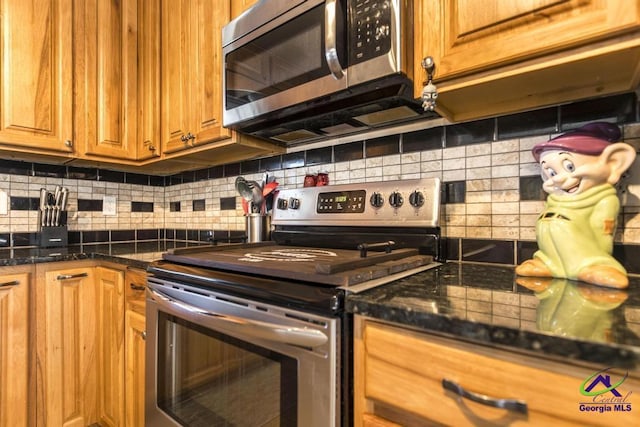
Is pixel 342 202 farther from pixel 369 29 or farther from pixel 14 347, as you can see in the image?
pixel 14 347

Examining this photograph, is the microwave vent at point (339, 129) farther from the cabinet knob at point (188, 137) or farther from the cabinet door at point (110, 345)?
the cabinet door at point (110, 345)

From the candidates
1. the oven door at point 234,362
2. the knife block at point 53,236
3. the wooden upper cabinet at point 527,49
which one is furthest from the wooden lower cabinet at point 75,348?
the wooden upper cabinet at point 527,49

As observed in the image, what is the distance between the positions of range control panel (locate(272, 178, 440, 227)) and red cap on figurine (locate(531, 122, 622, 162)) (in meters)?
Answer: 0.33

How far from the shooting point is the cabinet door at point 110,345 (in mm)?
1367

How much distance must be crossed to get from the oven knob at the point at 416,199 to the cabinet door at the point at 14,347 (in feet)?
4.97

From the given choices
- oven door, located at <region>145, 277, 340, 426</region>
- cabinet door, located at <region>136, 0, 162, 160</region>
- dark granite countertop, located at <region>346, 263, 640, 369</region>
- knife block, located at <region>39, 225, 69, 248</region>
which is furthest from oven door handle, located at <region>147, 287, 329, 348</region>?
knife block, located at <region>39, 225, 69, 248</region>

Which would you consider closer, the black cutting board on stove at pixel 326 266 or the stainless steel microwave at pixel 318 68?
the black cutting board on stove at pixel 326 266

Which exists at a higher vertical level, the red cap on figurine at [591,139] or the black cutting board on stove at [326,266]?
the red cap on figurine at [591,139]

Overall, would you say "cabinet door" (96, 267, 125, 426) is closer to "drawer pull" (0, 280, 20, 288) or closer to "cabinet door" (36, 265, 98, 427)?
"cabinet door" (36, 265, 98, 427)

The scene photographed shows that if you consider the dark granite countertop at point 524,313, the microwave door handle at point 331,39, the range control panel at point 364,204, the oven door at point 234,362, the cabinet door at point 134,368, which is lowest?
the cabinet door at point 134,368

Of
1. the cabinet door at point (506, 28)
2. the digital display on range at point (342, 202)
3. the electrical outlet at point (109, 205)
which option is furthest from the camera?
the electrical outlet at point (109, 205)

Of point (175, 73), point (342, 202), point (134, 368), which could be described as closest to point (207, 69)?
point (175, 73)

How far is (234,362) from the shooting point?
820 mm

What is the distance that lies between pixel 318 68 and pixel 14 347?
156 centimetres
